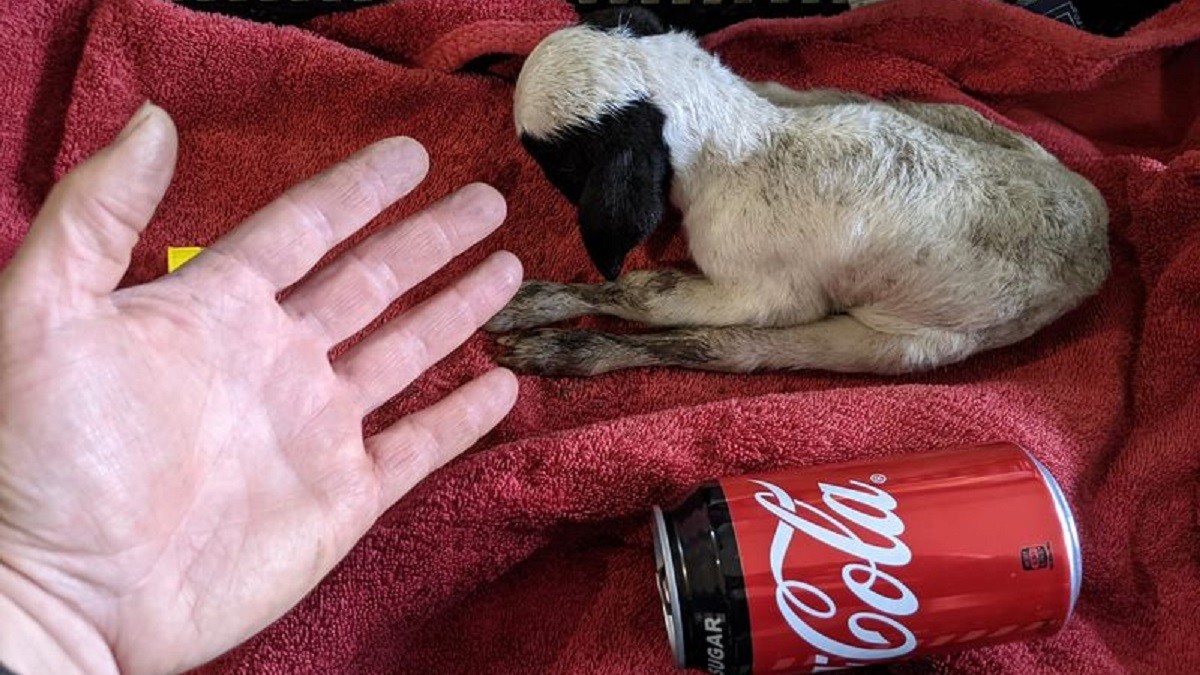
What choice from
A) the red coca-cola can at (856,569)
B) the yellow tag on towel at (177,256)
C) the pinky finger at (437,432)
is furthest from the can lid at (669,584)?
the yellow tag on towel at (177,256)

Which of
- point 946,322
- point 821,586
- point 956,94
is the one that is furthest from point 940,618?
point 956,94

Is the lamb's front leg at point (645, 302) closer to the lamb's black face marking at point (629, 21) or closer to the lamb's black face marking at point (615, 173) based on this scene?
the lamb's black face marking at point (615, 173)

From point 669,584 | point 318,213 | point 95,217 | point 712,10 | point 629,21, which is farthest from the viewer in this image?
point 712,10

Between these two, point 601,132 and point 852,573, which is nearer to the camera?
point 852,573

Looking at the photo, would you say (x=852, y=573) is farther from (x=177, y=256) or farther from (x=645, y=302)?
(x=177, y=256)

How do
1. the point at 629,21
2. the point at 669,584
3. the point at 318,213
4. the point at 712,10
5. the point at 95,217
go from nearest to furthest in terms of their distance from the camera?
the point at 95,217 → the point at 669,584 → the point at 318,213 → the point at 629,21 → the point at 712,10

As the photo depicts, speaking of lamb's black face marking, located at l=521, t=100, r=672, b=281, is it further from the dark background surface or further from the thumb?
the thumb

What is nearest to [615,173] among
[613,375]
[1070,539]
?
[613,375]

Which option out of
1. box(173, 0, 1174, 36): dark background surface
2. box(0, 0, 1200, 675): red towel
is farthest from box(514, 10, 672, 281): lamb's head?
box(173, 0, 1174, 36): dark background surface
